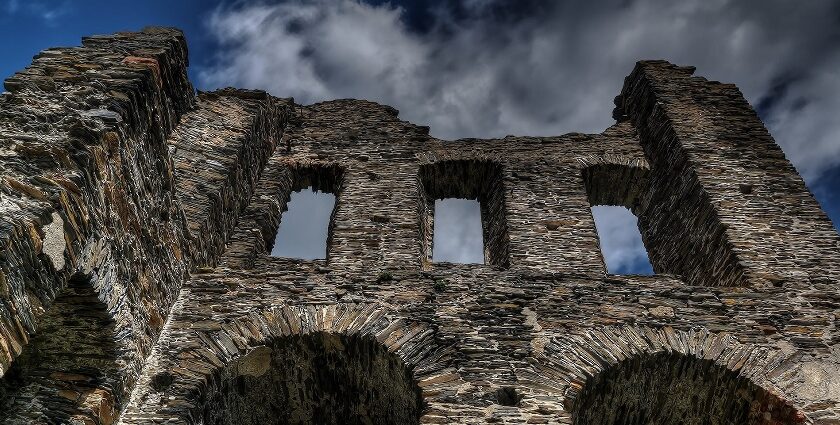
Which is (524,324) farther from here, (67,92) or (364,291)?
(67,92)

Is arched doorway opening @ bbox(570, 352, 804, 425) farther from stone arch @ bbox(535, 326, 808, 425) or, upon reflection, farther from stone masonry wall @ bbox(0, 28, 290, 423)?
stone masonry wall @ bbox(0, 28, 290, 423)

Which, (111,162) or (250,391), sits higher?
(111,162)

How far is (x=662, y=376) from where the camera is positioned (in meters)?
5.90

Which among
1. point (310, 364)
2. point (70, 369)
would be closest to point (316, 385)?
point (310, 364)

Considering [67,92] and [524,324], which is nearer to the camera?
[67,92]

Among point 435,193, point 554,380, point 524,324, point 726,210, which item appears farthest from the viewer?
point 435,193

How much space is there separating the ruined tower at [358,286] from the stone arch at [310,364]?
0.06 feet

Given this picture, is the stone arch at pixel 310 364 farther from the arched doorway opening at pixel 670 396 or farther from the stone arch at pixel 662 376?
the arched doorway opening at pixel 670 396

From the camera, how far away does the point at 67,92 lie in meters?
5.05

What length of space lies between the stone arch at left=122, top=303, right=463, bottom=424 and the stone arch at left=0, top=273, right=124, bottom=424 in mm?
396

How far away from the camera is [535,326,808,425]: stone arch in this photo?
18.4ft

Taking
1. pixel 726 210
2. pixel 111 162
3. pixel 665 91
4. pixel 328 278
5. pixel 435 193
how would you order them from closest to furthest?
pixel 111 162
pixel 328 278
pixel 726 210
pixel 435 193
pixel 665 91

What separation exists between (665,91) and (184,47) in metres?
6.52

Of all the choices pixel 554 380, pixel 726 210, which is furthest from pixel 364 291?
pixel 726 210
